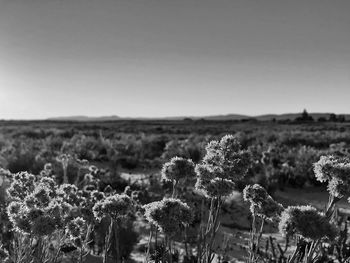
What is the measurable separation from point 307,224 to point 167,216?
1061 mm

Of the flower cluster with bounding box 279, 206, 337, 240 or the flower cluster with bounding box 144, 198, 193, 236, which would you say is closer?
the flower cluster with bounding box 279, 206, 337, 240

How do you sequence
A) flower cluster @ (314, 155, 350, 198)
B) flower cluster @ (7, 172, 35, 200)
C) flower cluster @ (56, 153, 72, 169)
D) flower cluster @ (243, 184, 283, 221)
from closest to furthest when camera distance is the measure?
1. flower cluster @ (314, 155, 350, 198)
2. flower cluster @ (243, 184, 283, 221)
3. flower cluster @ (7, 172, 35, 200)
4. flower cluster @ (56, 153, 72, 169)

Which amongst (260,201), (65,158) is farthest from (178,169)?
(65,158)

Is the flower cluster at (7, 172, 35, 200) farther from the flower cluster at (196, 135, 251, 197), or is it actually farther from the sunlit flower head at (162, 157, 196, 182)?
the flower cluster at (196, 135, 251, 197)

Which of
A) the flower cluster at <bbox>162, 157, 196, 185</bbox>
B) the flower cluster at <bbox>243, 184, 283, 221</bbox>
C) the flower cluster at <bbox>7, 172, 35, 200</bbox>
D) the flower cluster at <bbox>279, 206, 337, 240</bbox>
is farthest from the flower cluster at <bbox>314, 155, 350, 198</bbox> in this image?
the flower cluster at <bbox>7, 172, 35, 200</bbox>

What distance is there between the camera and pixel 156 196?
38.0 ft

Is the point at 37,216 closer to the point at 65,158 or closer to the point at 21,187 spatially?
the point at 21,187

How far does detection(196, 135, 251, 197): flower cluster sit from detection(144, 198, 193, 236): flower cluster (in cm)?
75

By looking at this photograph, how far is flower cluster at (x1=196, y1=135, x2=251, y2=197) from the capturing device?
406 centimetres

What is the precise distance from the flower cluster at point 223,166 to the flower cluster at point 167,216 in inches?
29.5

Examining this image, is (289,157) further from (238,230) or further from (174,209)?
(174,209)

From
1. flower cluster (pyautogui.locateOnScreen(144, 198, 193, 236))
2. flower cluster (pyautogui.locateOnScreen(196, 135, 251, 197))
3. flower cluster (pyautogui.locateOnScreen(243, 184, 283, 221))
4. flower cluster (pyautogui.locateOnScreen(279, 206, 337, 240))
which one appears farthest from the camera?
flower cluster (pyautogui.locateOnScreen(243, 184, 283, 221))

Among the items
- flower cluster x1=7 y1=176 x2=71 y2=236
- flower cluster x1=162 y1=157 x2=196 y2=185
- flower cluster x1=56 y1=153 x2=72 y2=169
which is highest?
flower cluster x1=162 y1=157 x2=196 y2=185

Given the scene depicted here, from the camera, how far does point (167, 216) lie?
134 inches
